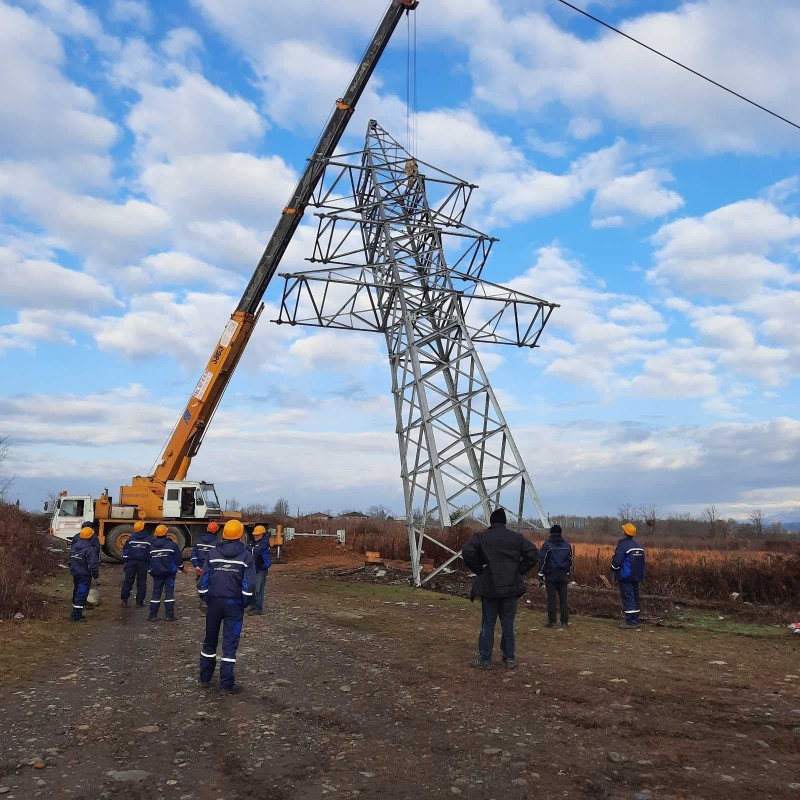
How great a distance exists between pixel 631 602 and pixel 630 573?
0.48 meters

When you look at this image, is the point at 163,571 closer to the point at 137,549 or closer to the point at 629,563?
the point at 137,549

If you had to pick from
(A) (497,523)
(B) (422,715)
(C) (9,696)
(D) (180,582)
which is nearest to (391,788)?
(B) (422,715)

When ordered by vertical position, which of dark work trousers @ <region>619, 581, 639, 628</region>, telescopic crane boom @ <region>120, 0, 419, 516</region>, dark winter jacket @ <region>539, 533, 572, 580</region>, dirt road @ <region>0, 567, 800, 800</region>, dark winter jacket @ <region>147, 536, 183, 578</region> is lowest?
dirt road @ <region>0, 567, 800, 800</region>

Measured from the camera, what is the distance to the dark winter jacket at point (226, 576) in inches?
295

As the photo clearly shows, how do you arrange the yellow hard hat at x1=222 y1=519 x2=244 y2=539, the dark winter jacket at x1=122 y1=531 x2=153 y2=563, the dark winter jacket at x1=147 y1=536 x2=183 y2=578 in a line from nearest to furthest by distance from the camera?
the yellow hard hat at x1=222 y1=519 x2=244 y2=539 < the dark winter jacket at x1=147 y1=536 x2=183 y2=578 < the dark winter jacket at x1=122 y1=531 x2=153 y2=563

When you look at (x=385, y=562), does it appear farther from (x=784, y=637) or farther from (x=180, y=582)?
(x=784, y=637)

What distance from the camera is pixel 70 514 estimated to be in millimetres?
22672

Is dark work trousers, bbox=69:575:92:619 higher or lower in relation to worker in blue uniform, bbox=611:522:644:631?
lower

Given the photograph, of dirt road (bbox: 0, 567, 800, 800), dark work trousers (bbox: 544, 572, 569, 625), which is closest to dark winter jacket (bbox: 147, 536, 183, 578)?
dirt road (bbox: 0, 567, 800, 800)

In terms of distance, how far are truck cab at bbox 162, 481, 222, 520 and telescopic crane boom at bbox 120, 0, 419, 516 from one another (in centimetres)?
34

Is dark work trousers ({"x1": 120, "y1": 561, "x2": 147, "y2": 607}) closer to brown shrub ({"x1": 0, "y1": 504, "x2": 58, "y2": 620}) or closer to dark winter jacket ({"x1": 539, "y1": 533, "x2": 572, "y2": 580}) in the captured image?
brown shrub ({"x1": 0, "y1": 504, "x2": 58, "y2": 620})

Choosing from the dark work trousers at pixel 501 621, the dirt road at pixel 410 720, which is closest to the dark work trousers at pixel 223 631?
the dirt road at pixel 410 720

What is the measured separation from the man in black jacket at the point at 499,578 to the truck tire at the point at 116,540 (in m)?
17.0

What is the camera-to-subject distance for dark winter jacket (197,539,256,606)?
749cm
